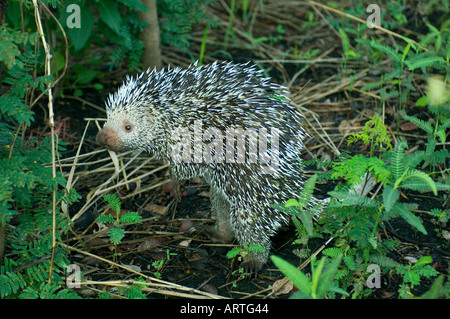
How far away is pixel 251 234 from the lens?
16.0 feet

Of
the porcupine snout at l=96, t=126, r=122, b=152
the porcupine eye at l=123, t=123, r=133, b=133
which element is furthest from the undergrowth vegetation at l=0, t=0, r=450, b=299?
the porcupine eye at l=123, t=123, r=133, b=133

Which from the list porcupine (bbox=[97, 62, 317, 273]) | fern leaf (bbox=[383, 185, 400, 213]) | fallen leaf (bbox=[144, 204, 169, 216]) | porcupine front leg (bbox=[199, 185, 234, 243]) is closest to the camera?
fern leaf (bbox=[383, 185, 400, 213])

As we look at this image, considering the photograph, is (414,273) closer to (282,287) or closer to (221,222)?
(282,287)

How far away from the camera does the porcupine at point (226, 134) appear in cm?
482

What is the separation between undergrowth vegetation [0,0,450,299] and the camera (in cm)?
412

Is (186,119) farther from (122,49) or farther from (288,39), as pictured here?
(288,39)

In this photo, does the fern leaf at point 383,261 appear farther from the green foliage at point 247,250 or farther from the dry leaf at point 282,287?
the green foliage at point 247,250

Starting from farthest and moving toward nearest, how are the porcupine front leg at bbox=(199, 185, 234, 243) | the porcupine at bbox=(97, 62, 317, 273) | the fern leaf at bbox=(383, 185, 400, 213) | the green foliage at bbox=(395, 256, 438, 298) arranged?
the porcupine front leg at bbox=(199, 185, 234, 243) → the porcupine at bbox=(97, 62, 317, 273) → the green foliage at bbox=(395, 256, 438, 298) → the fern leaf at bbox=(383, 185, 400, 213)

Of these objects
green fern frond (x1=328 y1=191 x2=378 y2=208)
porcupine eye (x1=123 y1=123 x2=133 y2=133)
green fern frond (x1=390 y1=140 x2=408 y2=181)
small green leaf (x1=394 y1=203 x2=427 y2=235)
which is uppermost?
porcupine eye (x1=123 y1=123 x2=133 y2=133)

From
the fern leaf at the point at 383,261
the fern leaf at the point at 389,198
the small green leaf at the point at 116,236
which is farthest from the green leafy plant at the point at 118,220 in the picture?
the fern leaf at the point at 389,198

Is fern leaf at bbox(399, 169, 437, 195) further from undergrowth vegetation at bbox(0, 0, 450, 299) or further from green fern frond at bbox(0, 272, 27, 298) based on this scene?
green fern frond at bbox(0, 272, 27, 298)

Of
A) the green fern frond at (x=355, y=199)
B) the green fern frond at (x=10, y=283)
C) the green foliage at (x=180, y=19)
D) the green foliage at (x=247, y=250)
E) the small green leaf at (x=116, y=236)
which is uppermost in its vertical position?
the green foliage at (x=180, y=19)


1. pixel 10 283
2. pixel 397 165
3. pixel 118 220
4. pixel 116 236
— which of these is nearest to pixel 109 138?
pixel 118 220
